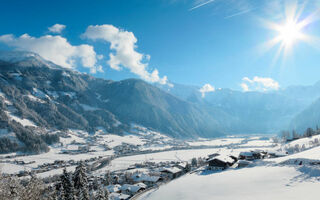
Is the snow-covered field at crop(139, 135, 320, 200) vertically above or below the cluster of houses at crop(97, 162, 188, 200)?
above

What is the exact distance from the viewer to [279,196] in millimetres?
26891

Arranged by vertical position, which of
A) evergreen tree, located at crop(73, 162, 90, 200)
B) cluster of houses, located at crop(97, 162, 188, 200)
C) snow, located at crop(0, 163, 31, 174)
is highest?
evergreen tree, located at crop(73, 162, 90, 200)

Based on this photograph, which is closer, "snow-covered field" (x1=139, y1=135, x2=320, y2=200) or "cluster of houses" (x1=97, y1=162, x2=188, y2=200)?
"snow-covered field" (x1=139, y1=135, x2=320, y2=200)

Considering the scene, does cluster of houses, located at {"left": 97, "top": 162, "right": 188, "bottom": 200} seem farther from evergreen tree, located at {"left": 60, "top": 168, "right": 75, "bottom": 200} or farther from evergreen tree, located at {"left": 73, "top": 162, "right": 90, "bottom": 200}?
evergreen tree, located at {"left": 60, "top": 168, "right": 75, "bottom": 200}

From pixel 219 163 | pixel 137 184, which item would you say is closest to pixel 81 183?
pixel 137 184

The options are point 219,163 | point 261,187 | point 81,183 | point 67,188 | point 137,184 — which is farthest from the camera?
point 137,184

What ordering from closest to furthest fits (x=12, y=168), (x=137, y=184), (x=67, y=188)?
(x=67, y=188), (x=137, y=184), (x=12, y=168)

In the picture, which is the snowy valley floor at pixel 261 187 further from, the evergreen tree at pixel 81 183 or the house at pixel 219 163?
the house at pixel 219 163

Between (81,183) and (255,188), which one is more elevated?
(255,188)

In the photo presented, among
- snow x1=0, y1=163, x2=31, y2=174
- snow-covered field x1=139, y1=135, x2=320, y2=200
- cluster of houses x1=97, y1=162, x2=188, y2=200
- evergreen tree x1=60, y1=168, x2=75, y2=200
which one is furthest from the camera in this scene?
snow x1=0, y1=163, x2=31, y2=174

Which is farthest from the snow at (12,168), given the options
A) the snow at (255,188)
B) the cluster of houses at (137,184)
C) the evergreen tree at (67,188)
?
the snow at (255,188)

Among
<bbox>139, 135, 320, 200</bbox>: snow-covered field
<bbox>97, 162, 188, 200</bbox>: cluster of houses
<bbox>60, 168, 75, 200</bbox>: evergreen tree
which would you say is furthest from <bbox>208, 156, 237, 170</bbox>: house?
<bbox>60, 168, 75, 200</bbox>: evergreen tree

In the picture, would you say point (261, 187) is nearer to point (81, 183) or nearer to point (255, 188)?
point (255, 188)

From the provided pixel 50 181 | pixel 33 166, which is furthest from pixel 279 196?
pixel 33 166
